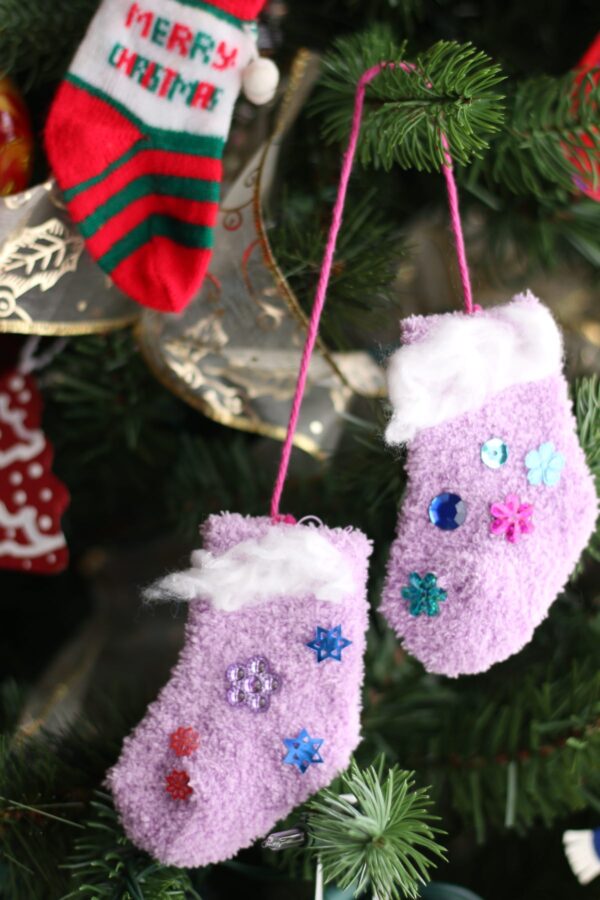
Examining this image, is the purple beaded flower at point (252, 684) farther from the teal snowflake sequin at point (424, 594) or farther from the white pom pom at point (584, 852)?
the white pom pom at point (584, 852)

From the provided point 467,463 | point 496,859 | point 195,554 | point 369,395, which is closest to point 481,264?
point 369,395

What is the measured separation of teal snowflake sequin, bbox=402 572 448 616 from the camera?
0.47 meters

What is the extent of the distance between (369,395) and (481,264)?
131mm

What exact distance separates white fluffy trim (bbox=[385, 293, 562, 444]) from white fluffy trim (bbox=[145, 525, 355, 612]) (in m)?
0.08

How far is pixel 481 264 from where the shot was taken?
2.15 ft

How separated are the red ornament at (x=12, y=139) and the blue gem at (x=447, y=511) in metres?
0.35

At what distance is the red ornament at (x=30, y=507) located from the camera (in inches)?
26.3

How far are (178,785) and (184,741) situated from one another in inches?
0.9

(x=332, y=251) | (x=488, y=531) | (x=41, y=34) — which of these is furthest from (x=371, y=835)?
(x=41, y=34)

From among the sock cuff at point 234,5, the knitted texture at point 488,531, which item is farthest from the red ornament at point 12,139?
the knitted texture at point 488,531

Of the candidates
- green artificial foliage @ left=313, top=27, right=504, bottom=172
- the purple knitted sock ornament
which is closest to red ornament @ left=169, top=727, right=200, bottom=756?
the purple knitted sock ornament

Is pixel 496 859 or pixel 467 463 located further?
pixel 496 859

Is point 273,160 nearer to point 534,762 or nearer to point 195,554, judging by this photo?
point 195,554

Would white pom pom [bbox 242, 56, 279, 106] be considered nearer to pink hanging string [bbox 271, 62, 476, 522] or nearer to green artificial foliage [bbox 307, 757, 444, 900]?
pink hanging string [bbox 271, 62, 476, 522]
